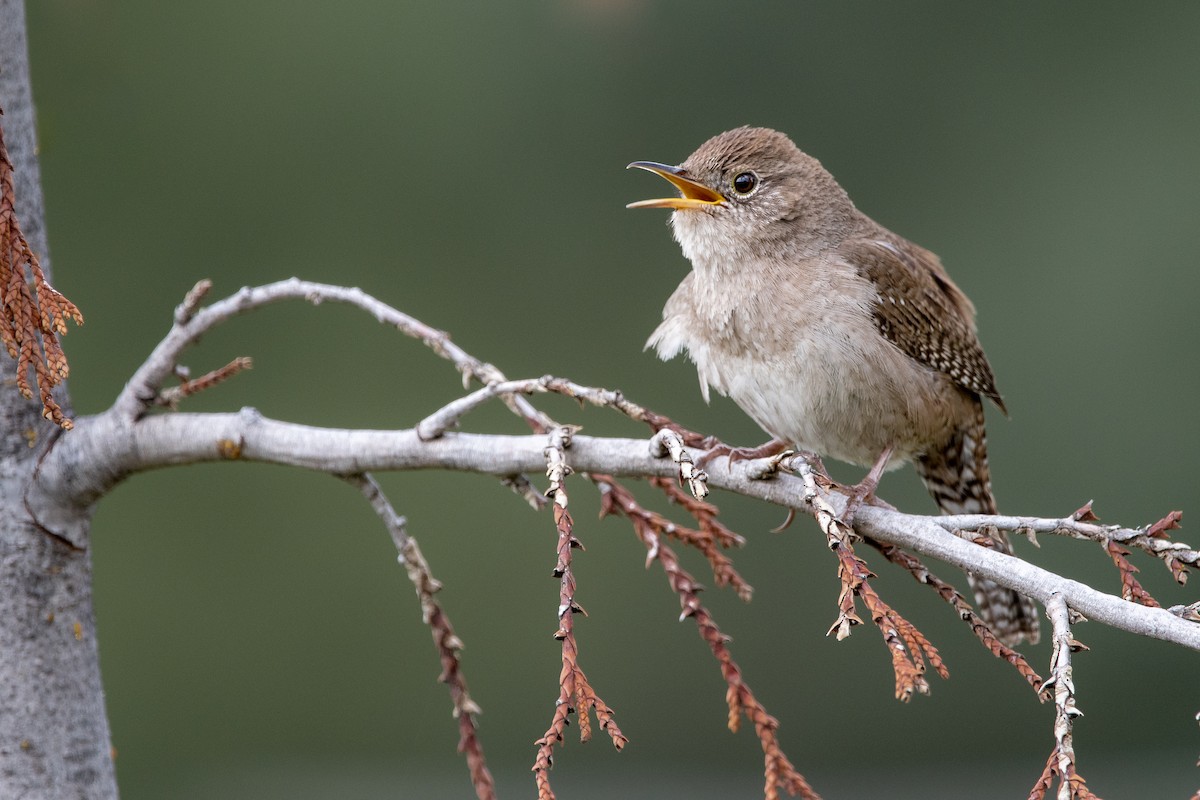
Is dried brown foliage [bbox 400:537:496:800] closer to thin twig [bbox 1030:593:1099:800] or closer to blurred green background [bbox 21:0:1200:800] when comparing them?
thin twig [bbox 1030:593:1099:800]

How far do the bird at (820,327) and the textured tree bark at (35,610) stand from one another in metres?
1.26

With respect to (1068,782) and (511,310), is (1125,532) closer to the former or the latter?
(1068,782)

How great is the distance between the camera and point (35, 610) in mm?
2012

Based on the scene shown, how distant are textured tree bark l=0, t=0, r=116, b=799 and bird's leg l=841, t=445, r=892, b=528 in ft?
4.07

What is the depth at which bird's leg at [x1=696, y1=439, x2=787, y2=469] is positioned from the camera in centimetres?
212

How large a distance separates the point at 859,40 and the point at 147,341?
3.94m

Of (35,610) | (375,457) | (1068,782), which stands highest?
(375,457)

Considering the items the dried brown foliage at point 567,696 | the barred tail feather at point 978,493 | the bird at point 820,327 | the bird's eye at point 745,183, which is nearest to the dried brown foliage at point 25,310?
the dried brown foliage at point 567,696

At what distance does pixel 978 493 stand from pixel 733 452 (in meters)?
1.02

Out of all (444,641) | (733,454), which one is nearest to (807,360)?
(733,454)

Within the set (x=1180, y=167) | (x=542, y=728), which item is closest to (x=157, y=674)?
(x=542, y=728)

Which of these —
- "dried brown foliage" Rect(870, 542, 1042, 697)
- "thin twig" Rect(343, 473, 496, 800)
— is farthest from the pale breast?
"thin twig" Rect(343, 473, 496, 800)

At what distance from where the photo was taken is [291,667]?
6.57m

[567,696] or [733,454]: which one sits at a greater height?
[733,454]
